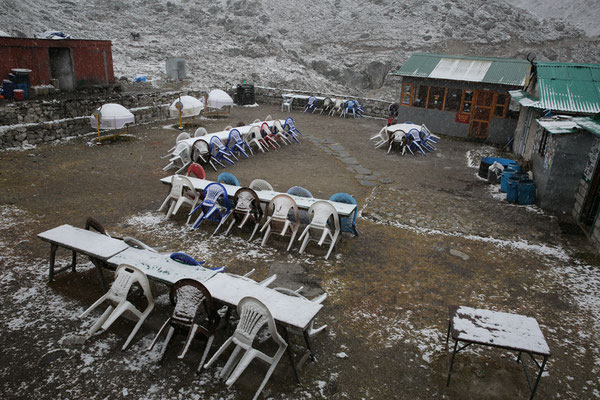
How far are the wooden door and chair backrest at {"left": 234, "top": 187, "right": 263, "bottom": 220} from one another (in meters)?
12.6

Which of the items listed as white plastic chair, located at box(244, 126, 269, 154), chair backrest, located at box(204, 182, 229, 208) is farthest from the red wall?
chair backrest, located at box(204, 182, 229, 208)

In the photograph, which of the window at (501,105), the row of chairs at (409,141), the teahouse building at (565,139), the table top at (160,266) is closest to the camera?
the table top at (160,266)

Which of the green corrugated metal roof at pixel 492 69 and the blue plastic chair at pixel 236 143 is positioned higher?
the green corrugated metal roof at pixel 492 69

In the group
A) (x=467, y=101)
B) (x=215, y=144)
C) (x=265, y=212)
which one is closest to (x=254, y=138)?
(x=215, y=144)

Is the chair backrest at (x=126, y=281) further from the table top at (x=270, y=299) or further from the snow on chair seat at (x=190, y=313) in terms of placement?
the table top at (x=270, y=299)

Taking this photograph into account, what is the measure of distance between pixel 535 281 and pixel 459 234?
1.76 metres

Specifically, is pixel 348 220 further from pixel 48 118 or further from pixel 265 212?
pixel 48 118

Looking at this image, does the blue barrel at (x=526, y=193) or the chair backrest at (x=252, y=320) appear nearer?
the chair backrest at (x=252, y=320)

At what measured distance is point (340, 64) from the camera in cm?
3278

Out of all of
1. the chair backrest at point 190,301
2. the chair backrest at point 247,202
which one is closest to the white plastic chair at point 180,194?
the chair backrest at point 247,202

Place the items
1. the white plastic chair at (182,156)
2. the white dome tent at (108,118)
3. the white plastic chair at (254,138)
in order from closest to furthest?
the white plastic chair at (182,156) < the white dome tent at (108,118) < the white plastic chair at (254,138)

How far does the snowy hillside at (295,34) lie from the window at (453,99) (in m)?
11.9

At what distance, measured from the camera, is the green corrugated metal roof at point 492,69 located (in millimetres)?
15586

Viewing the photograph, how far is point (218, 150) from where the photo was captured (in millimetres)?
11805
